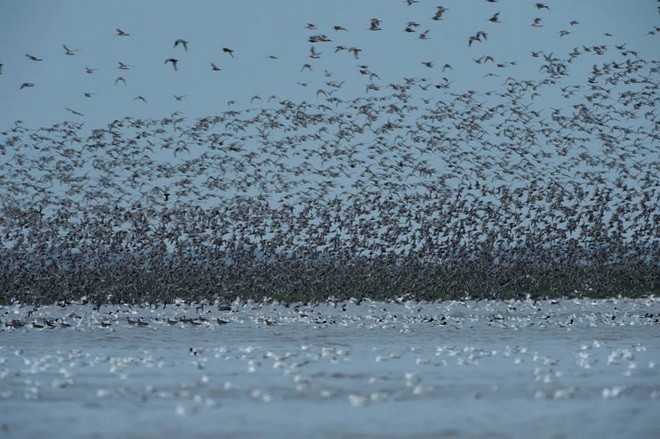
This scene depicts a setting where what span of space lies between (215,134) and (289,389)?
25437 millimetres

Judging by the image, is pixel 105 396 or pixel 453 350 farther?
pixel 453 350

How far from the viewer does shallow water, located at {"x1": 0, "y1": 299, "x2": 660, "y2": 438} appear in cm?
1969

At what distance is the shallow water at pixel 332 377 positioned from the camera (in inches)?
775

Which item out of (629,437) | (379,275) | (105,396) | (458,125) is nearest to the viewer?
(629,437)

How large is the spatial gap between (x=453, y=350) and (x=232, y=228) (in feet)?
90.1

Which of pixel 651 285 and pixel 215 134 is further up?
pixel 215 134

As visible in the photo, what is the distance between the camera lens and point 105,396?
2295 cm

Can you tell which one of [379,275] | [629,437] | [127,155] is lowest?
[629,437]

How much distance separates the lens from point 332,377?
2611 cm

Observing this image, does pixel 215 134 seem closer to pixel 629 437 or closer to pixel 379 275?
pixel 379 275

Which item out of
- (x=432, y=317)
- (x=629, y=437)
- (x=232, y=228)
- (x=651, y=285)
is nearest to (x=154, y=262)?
(x=232, y=228)

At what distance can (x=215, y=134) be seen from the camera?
48406 millimetres

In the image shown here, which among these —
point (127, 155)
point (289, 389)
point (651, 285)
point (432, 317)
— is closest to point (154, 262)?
point (127, 155)

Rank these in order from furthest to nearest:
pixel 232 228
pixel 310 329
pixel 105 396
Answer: pixel 232 228
pixel 310 329
pixel 105 396
